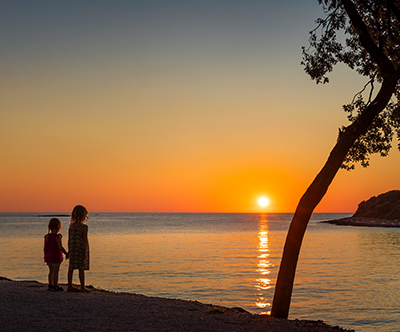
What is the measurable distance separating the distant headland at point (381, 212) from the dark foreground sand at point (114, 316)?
116m

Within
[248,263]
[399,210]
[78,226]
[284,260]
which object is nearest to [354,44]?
[284,260]

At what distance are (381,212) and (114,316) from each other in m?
141

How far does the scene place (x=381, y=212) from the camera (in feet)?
445

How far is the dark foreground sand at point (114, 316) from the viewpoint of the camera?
845 centimetres

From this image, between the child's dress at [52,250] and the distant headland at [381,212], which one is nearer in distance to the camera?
the child's dress at [52,250]

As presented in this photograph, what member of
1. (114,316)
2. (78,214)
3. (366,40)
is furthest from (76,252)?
(366,40)

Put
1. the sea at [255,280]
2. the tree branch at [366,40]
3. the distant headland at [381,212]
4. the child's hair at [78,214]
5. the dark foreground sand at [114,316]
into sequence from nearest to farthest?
the dark foreground sand at [114,316], the tree branch at [366,40], the child's hair at [78,214], the sea at [255,280], the distant headland at [381,212]

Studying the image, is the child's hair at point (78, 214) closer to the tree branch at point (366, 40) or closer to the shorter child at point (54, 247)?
the shorter child at point (54, 247)

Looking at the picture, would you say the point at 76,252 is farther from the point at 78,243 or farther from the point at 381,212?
the point at 381,212

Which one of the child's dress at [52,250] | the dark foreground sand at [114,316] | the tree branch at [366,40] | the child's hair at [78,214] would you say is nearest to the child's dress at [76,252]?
the child's hair at [78,214]

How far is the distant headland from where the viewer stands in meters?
123

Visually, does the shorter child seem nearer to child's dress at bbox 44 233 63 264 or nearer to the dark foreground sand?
child's dress at bbox 44 233 63 264

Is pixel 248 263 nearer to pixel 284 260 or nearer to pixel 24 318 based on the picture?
pixel 284 260

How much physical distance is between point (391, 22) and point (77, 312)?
12.0m
